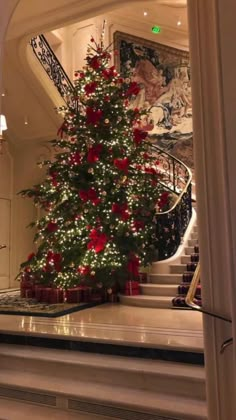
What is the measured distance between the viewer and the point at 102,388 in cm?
281

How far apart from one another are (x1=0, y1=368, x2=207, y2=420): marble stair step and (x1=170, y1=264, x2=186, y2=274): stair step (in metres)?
3.37

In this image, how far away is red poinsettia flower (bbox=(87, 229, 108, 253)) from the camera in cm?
515

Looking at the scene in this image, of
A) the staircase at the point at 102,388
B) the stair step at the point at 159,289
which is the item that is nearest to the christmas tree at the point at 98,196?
the stair step at the point at 159,289

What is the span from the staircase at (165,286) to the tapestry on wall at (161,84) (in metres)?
5.10

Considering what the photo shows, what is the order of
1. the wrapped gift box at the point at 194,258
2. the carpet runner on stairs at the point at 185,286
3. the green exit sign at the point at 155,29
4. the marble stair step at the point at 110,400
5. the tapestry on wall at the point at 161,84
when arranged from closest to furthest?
1. the marble stair step at the point at 110,400
2. the carpet runner on stairs at the point at 185,286
3. the wrapped gift box at the point at 194,258
4. the tapestry on wall at the point at 161,84
5. the green exit sign at the point at 155,29

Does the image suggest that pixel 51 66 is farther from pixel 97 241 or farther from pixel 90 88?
pixel 97 241

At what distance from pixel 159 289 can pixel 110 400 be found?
9.87 ft

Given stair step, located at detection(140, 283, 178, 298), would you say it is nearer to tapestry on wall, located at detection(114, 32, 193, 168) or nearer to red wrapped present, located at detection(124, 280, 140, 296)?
red wrapped present, located at detection(124, 280, 140, 296)

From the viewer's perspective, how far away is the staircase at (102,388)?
2.55 metres

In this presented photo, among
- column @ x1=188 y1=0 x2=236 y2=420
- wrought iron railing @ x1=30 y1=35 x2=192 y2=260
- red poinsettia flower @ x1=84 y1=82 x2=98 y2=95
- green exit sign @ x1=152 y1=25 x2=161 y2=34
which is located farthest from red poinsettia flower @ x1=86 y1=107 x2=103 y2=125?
green exit sign @ x1=152 y1=25 x2=161 y2=34

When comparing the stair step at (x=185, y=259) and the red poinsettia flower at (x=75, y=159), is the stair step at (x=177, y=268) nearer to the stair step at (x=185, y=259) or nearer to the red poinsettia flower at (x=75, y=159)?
the stair step at (x=185, y=259)

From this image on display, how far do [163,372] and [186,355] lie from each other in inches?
10.2

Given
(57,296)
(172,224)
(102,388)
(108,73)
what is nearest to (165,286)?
(172,224)

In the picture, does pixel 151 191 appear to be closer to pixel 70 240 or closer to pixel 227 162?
pixel 70 240
